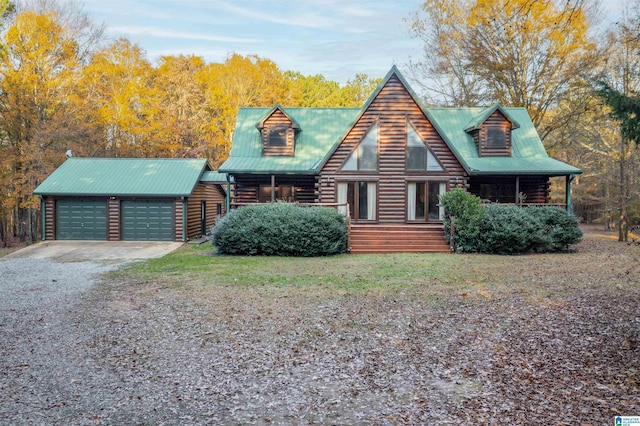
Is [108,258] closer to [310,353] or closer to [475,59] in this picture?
[310,353]

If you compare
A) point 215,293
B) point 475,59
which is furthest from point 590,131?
point 215,293

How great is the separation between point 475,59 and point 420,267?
62.8 feet

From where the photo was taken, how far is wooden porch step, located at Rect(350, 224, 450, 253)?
1861 centimetres

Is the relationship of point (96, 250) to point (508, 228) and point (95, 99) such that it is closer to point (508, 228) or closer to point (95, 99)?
point (95, 99)

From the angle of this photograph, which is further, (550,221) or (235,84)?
(235,84)

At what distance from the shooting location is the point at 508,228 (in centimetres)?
1691

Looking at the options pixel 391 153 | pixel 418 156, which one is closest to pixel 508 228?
pixel 418 156

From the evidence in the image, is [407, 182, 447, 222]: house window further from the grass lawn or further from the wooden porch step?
the grass lawn

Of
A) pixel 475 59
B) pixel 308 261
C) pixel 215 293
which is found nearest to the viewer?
pixel 215 293

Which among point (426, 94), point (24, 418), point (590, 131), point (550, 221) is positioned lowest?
point (24, 418)

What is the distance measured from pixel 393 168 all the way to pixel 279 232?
23.5 ft

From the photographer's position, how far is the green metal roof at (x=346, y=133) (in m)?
21.4

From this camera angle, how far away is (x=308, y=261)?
15906 mm

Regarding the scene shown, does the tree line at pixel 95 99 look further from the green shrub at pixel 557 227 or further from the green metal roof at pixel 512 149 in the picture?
the green shrub at pixel 557 227
